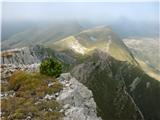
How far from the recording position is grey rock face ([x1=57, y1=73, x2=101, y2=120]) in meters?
35.5

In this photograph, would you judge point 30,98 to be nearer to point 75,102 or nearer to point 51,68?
point 75,102

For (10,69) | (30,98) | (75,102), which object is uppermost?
(30,98)

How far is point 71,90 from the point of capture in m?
41.3

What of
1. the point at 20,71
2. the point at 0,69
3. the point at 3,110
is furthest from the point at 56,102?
the point at 0,69

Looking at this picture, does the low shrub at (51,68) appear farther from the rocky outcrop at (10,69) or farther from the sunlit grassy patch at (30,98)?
the rocky outcrop at (10,69)

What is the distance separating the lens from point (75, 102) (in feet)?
129

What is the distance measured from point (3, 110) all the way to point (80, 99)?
8371 mm

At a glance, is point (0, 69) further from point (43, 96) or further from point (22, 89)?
point (43, 96)

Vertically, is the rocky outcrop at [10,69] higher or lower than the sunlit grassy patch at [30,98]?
lower

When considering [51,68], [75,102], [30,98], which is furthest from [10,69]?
[75,102]

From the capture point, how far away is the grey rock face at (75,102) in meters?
35.5

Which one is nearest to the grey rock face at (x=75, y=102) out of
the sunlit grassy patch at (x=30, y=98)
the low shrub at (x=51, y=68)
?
the sunlit grassy patch at (x=30, y=98)

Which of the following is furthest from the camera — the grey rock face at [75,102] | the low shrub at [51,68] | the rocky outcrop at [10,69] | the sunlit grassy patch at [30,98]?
the rocky outcrop at [10,69]

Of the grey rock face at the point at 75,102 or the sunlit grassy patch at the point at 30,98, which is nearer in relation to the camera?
the sunlit grassy patch at the point at 30,98
